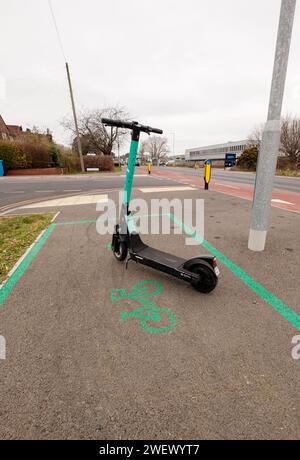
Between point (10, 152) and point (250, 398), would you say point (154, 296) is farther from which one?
point (10, 152)

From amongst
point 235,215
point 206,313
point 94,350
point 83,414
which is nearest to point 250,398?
point 206,313

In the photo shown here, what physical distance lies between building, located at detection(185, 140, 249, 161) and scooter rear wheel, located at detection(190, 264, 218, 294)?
7249cm

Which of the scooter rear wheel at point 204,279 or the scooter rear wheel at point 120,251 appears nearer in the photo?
the scooter rear wheel at point 204,279

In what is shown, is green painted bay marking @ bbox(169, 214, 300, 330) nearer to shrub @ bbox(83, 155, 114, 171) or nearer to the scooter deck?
the scooter deck

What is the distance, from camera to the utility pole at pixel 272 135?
10.0 feet

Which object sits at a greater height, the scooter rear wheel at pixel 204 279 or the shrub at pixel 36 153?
the shrub at pixel 36 153

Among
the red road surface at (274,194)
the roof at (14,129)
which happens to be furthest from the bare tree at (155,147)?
the red road surface at (274,194)

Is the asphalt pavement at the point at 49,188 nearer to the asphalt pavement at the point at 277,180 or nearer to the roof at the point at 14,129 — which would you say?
the asphalt pavement at the point at 277,180

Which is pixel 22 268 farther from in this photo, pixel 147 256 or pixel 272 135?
pixel 272 135

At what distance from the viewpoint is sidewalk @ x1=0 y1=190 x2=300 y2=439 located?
1.33 metres

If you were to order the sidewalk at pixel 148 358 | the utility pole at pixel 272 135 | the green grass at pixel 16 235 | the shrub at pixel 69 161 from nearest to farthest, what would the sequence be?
the sidewalk at pixel 148 358, the utility pole at pixel 272 135, the green grass at pixel 16 235, the shrub at pixel 69 161

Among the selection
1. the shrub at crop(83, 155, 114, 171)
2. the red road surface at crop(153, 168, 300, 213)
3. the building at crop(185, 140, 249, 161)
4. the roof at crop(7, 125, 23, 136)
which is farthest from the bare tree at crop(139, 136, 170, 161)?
the red road surface at crop(153, 168, 300, 213)

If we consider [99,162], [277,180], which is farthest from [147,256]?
[99,162]

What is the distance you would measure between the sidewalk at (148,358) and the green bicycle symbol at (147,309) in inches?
1.6
